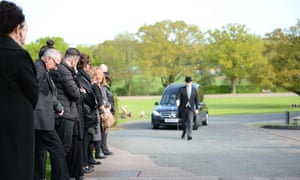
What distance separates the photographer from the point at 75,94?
8.51 metres

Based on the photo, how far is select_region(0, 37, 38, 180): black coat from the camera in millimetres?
4926

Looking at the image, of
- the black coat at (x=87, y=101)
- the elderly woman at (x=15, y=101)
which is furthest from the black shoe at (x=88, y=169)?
the elderly woman at (x=15, y=101)

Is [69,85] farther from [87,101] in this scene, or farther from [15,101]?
[15,101]

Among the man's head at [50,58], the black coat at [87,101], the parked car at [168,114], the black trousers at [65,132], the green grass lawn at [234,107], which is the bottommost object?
the green grass lawn at [234,107]

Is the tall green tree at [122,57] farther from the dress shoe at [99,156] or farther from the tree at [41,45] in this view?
the dress shoe at [99,156]

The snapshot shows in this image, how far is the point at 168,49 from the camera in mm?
98312

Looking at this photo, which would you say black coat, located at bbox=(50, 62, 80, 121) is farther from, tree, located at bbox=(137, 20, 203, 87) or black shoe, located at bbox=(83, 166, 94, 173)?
tree, located at bbox=(137, 20, 203, 87)

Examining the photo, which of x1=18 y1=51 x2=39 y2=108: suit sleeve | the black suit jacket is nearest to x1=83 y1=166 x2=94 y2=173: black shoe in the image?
x1=18 y1=51 x2=39 y2=108: suit sleeve

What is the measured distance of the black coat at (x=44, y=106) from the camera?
7230 millimetres

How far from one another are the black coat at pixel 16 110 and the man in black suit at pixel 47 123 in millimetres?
2170

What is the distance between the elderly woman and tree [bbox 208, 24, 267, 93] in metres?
93.6

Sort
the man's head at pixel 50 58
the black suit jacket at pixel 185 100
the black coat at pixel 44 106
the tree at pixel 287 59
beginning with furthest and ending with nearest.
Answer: the tree at pixel 287 59 < the black suit jacket at pixel 185 100 < the man's head at pixel 50 58 < the black coat at pixel 44 106

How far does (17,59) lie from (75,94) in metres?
3.51

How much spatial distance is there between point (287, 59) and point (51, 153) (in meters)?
38.9
